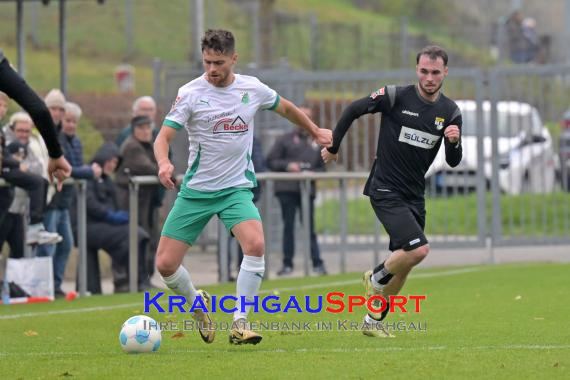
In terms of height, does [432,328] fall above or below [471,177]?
below

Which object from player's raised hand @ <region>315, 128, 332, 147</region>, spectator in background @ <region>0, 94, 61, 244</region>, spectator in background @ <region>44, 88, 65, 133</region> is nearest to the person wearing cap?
player's raised hand @ <region>315, 128, 332, 147</region>

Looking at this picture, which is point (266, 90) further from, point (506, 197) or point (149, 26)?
point (149, 26)

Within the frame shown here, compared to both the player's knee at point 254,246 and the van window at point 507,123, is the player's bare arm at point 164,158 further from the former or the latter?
the van window at point 507,123

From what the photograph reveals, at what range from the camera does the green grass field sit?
28.6 ft

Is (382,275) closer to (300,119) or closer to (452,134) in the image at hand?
(452,134)

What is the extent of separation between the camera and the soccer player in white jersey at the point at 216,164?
998cm

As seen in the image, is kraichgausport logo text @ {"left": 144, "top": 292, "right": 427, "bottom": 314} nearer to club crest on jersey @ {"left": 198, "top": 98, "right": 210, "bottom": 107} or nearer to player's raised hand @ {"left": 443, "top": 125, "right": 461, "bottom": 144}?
player's raised hand @ {"left": 443, "top": 125, "right": 461, "bottom": 144}

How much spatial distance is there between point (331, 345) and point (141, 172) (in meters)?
6.71

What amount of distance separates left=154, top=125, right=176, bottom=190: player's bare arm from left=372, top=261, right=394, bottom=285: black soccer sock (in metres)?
1.91

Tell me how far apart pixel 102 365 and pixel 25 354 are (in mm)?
1042

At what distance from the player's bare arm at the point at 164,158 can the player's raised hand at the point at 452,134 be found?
6.49 ft

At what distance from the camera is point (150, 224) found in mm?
16484

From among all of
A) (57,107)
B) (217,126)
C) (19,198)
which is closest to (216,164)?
(217,126)

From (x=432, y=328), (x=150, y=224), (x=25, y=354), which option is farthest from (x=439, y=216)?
(x=25, y=354)
